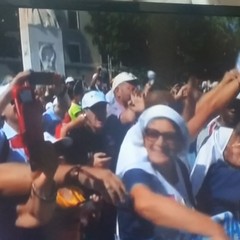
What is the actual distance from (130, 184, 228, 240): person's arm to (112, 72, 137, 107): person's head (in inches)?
7.1

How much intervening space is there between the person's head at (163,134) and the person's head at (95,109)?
9cm

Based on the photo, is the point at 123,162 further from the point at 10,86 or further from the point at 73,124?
the point at 10,86

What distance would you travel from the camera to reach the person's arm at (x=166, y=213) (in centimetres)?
126

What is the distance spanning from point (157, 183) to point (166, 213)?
0.21 ft

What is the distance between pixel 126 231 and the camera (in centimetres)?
125

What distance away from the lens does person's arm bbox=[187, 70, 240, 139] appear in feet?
4.35

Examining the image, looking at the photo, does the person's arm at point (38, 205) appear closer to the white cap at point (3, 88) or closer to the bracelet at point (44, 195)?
the bracelet at point (44, 195)

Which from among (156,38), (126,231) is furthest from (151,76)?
(126,231)

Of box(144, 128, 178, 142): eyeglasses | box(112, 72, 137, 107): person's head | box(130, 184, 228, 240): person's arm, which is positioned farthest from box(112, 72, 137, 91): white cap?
box(130, 184, 228, 240): person's arm

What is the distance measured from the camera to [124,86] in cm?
128

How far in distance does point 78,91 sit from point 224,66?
0.35m

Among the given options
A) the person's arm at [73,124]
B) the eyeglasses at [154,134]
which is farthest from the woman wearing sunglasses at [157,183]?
the person's arm at [73,124]

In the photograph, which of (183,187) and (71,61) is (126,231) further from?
(71,61)

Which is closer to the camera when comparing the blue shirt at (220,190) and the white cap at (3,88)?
the white cap at (3,88)
